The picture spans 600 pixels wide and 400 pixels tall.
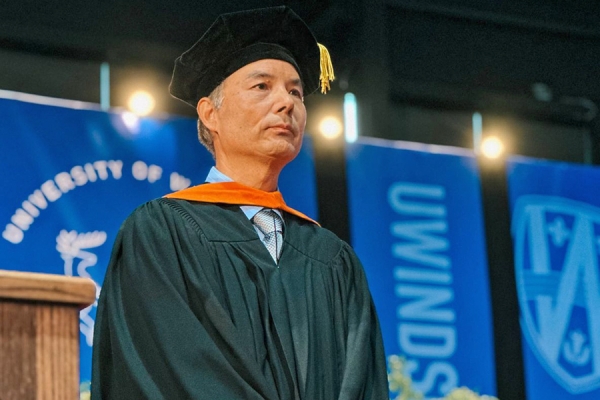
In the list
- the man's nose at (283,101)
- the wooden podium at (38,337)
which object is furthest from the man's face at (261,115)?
the wooden podium at (38,337)

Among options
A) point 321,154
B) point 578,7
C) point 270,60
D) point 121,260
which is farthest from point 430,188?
point 121,260

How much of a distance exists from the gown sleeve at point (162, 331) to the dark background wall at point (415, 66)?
2.90 metres

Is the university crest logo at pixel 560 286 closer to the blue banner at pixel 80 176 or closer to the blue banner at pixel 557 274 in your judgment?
the blue banner at pixel 557 274

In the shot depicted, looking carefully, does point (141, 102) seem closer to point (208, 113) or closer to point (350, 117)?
point (350, 117)

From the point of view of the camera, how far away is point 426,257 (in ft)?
16.2

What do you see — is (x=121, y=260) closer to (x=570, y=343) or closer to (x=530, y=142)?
(x=570, y=343)

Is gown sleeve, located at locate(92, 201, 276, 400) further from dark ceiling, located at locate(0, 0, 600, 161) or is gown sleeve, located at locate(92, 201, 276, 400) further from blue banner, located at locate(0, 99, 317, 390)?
dark ceiling, located at locate(0, 0, 600, 161)

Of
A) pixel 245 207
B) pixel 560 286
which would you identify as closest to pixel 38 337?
pixel 245 207

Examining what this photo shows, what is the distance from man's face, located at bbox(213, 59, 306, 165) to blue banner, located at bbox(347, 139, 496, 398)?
2.63 m

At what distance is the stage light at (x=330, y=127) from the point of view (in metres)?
5.01

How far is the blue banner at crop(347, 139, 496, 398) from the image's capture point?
4.80 meters

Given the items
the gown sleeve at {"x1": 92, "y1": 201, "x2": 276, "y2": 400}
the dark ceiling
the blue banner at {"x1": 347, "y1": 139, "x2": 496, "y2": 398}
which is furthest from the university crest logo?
the gown sleeve at {"x1": 92, "y1": 201, "x2": 276, "y2": 400}

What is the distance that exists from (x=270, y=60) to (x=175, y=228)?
1.47ft

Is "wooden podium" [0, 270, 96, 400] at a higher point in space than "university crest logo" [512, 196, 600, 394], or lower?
lower
